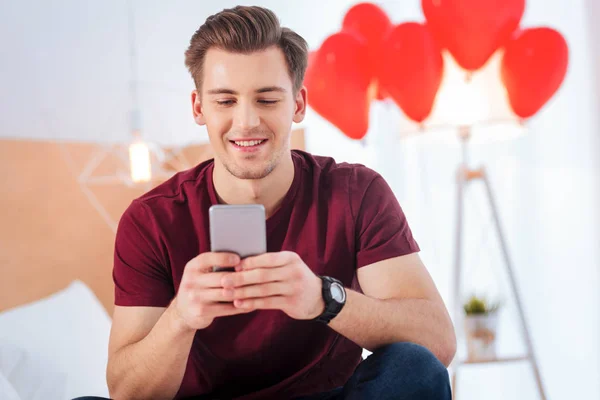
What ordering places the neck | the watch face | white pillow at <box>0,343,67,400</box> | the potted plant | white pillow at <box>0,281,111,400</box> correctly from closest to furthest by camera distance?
the watch face < the neck < white pillow at <box>0,343,67,400</box> < white pillow at <box>0,281,111,400</box> < the potted plant

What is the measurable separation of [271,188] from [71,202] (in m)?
1.11

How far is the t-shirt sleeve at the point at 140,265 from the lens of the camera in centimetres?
132

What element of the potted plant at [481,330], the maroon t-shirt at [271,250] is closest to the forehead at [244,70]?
the maroon t-shirt at [271,250]

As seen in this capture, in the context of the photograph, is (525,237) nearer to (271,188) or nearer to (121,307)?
(271,188)

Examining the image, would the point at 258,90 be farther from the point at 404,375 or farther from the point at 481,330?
the point at 481,330

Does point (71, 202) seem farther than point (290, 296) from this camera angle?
Yes

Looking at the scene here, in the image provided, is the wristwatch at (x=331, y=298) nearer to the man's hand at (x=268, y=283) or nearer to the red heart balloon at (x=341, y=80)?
the man's hand at (x=268, y=283)

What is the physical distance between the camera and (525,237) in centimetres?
269

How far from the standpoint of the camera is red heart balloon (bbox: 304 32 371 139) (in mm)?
2139

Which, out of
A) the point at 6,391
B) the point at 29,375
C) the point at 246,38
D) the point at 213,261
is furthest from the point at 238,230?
the point at 29,375

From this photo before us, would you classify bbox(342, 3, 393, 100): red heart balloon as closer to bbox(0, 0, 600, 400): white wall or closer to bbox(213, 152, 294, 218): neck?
bbox(0, 0, 600, 400): white wall

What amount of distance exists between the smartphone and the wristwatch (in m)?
0.14

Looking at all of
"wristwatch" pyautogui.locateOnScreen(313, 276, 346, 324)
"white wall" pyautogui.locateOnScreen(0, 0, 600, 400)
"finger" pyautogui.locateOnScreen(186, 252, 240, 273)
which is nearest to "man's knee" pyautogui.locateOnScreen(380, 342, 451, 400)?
"wristwatch" pyautogui.locateOnScreen(313, 276, 346, 324)

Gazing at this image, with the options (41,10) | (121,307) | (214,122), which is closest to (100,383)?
(121,307)
